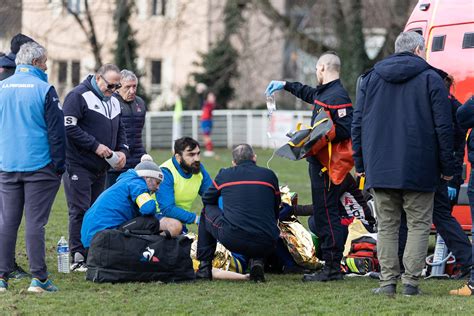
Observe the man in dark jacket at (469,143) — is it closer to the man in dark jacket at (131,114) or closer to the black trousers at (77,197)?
the black trousers at (77,197)

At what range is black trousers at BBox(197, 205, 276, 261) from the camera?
923cm

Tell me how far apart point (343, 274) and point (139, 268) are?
6.63ft

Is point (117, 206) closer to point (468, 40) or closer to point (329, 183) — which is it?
point (329, 183)

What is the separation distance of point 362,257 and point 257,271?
3.99ft

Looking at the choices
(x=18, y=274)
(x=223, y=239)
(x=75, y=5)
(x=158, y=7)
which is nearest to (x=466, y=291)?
(x=223, y=239)

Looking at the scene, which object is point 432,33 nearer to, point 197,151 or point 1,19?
point 197,151

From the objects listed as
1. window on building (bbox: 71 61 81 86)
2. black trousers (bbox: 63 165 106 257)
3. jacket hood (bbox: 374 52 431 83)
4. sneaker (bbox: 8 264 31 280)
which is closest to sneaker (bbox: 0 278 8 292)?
Result: sneaker (bbox: 8 264 31 280)

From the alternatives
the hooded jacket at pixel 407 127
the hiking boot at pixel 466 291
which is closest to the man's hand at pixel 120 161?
the hooded jacket at pixel 407 127

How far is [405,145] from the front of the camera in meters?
8.24

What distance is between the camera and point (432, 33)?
11.2 metres

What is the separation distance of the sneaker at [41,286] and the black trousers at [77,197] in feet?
4.63

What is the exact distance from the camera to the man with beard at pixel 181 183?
32.9 feet

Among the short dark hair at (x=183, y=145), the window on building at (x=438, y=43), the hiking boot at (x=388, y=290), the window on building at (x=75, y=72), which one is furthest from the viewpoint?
the window on building at (x=75, y=72)

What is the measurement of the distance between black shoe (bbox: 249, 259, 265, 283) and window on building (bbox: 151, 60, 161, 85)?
3415 cm
